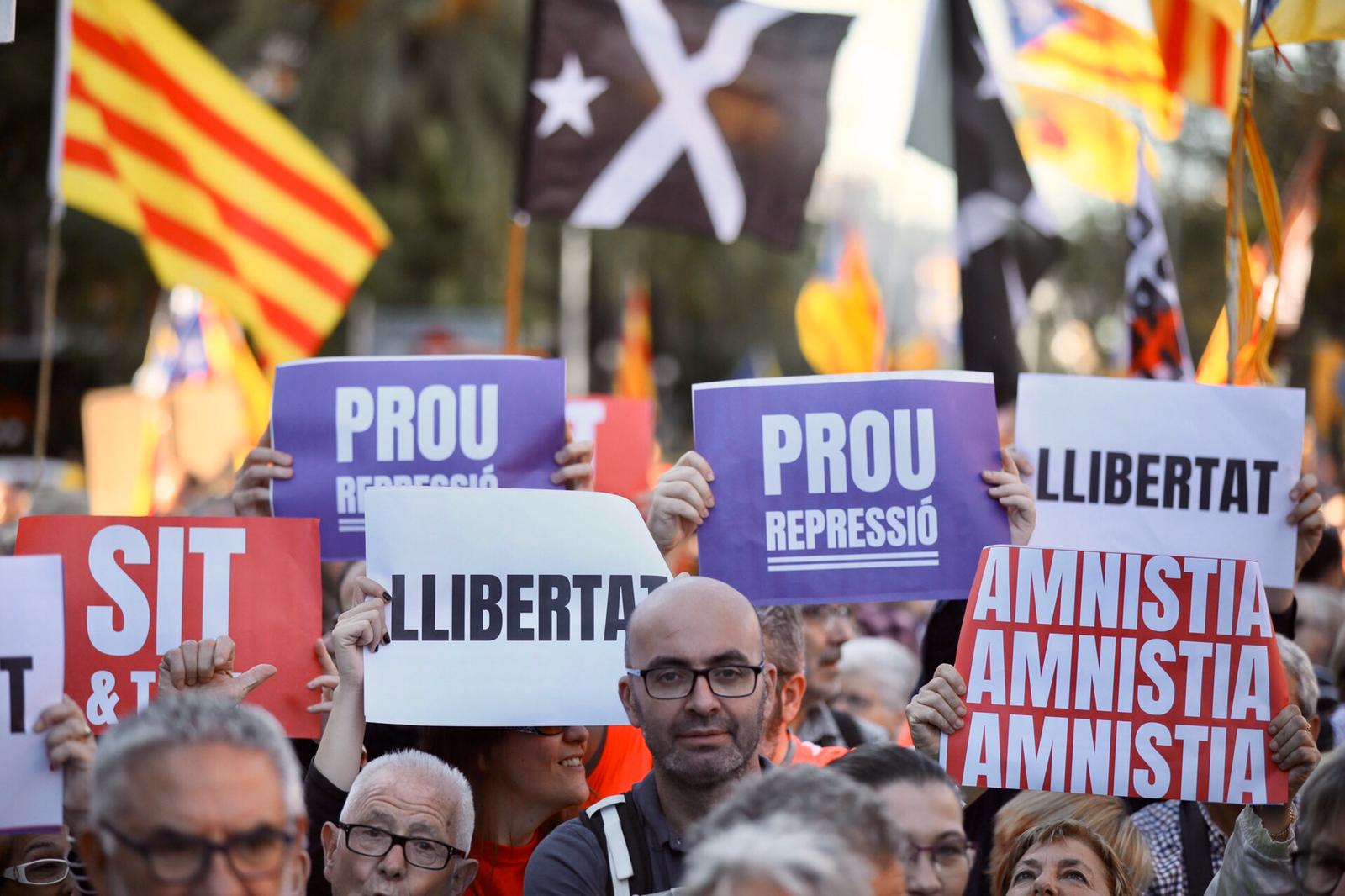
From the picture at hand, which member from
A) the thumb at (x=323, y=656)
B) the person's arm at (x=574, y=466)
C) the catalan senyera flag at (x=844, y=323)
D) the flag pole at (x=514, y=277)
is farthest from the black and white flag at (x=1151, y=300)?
the catalan senyera flag at (x=844, y=323)

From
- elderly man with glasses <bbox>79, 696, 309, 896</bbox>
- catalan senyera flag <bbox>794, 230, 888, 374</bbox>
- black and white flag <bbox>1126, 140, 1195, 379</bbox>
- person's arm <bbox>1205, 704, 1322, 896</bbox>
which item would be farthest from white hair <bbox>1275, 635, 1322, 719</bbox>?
catalan senyera flag <bbox>794, 230, 888, 374</bbox>

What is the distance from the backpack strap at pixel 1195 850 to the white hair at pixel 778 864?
187 cm

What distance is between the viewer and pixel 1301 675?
4.37 meters

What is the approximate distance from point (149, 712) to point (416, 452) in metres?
2.38

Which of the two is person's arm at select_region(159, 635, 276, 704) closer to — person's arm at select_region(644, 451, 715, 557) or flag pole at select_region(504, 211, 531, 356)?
person's arm at select_region(644, 451, 715, 557)

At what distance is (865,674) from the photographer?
6.46 meters

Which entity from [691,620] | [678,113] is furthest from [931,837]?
[678,113]

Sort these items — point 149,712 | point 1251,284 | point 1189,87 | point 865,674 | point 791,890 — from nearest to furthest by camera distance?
point 791,890, point 149,712, point 1251,284, point 865,674, point 1189,87

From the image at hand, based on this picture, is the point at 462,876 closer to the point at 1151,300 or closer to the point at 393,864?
the point at 393,864

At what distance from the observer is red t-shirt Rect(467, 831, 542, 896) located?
4.07m

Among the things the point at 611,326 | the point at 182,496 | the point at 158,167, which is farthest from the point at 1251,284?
the point at 611,326

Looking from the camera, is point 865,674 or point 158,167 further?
point 158,167

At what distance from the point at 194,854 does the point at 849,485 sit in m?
2.45

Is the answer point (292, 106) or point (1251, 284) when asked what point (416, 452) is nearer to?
point (1251, 284)
